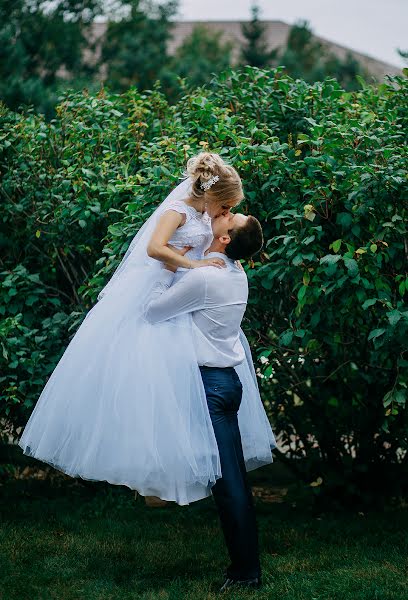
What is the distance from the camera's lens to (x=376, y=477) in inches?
261

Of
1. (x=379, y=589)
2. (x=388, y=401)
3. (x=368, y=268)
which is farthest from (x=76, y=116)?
(x=379, y=589)

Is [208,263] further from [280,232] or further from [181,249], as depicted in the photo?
[280,232]

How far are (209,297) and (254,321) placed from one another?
1535 millimetres

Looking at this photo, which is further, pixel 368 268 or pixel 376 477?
pixel 376 477

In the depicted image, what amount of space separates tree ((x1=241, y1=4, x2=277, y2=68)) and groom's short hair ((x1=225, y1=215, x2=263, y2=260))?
33654 mm

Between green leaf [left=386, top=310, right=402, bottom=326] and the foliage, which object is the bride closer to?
green leaf [left=386, top=310, right=402, bottom=326]

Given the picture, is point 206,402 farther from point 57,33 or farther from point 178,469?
point 57,33

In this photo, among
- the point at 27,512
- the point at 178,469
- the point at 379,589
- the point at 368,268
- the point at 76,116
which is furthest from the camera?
the point at 76,116

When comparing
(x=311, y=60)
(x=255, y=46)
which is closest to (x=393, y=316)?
(x=255, y=46)

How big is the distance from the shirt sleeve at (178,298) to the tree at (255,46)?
33732mm

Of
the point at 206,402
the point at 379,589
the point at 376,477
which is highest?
the point at 206,402

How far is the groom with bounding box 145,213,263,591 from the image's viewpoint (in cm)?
448

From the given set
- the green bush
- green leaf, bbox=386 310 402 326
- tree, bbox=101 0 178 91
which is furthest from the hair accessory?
tree, bbox=101 0 178 91

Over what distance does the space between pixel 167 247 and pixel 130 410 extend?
88 centimetres
